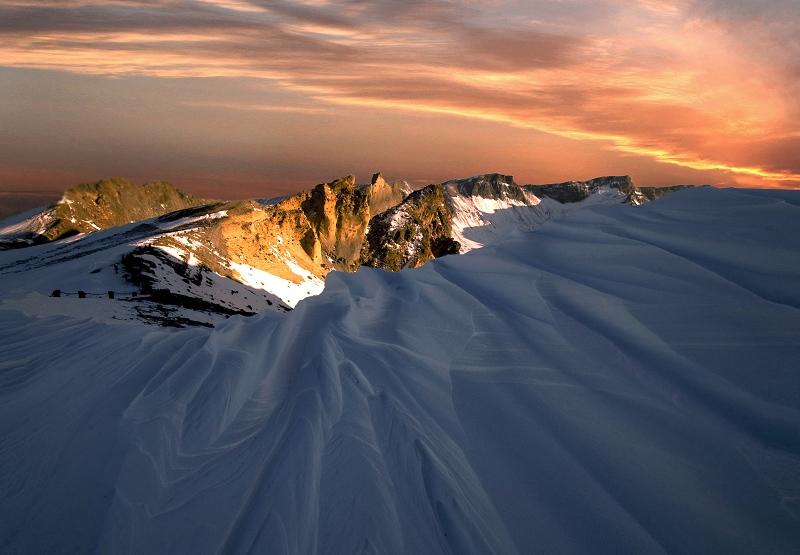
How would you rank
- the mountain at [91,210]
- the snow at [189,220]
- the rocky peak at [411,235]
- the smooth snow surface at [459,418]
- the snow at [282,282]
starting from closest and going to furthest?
1. the smooth snow surface at [459,418]
2. the snow at [282,282]
3. the snow at [189,220]
4. the mountain at [91,210]
5. the rocky peak at [411,235]

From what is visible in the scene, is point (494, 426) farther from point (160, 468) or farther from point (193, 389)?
point (193, 389)

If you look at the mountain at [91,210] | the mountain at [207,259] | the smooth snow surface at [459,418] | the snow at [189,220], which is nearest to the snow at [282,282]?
the mountain at [207,259]

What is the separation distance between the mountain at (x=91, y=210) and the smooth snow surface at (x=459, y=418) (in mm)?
94812

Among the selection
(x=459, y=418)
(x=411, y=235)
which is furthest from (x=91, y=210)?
(x=459, y=418)

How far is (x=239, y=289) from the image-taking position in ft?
152

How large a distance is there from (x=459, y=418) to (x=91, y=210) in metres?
143

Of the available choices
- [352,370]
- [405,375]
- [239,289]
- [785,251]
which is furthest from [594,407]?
[239,289]

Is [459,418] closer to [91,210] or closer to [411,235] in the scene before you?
[411,235]

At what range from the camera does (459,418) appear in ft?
14.5

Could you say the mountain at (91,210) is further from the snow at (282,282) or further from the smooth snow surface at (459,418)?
the smooth snow surface at (459,418)

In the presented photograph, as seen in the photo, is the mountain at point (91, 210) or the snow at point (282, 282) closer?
the snow at point (282, 282)

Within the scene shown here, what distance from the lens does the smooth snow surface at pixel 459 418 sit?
3.49 m

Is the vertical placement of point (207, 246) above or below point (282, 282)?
above

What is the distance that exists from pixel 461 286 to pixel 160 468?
4.02 meters
